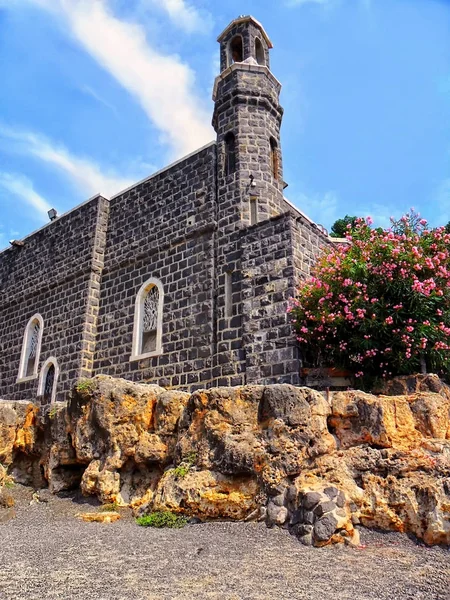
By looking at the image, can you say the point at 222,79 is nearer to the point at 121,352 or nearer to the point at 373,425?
the point at 121,352

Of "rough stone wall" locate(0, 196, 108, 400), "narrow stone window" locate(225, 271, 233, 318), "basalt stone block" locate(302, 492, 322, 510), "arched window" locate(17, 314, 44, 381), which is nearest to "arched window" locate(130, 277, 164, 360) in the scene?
"rough stone wall" locate(0, 196, 108, 400)

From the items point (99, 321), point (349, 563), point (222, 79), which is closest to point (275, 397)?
point (349, 563)

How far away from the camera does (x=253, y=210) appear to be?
11789 millimetres

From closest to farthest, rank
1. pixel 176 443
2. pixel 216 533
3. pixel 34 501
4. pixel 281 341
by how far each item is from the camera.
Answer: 1. pixel 216 533
2. pixel 176 443
3. pixel 34 501
4. pixel 281 341

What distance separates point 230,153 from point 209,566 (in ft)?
32.5

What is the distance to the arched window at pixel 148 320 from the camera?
492 inches

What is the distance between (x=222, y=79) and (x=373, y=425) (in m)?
10.2

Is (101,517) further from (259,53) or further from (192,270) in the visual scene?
(259,53)

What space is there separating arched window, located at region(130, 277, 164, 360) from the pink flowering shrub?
4203mm

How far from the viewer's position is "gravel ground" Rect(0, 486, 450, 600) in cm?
407

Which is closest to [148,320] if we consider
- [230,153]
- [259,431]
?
[230,153]

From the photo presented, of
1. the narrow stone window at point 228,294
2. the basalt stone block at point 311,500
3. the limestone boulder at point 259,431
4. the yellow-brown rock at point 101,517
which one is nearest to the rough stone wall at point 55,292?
the narrow stone window at point 228,294

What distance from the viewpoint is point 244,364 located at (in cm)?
1019

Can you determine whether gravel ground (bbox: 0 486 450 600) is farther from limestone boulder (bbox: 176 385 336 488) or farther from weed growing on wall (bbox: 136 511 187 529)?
limestone boulder (bbox: 176 385 336 488)
